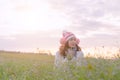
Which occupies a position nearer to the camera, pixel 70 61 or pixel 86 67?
pixel 86 67

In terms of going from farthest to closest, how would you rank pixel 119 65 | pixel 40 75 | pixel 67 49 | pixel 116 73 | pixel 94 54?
pixel 67 49
pixel 94 54
pixel 40 75
pixel 119 65
pixel 116 73

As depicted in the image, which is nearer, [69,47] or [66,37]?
[66,37]

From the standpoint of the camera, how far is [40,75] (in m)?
6.99

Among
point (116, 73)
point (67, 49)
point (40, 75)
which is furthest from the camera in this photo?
point (67, 49)

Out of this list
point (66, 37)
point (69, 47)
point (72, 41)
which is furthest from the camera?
point (69, 47)

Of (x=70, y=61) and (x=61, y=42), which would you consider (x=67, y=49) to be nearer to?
(x=61, y=42)

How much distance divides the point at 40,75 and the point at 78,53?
2.64 metres

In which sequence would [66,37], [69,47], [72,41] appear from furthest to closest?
[69,47] → [66,37] → [72,41]

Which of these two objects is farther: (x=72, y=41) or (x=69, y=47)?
(x=69, y=47)

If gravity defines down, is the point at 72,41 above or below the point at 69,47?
above

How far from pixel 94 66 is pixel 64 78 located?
613mm

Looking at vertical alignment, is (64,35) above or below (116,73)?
above

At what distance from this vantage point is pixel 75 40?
955cm

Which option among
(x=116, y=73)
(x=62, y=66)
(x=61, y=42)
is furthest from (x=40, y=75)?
(x=61, y=42)
